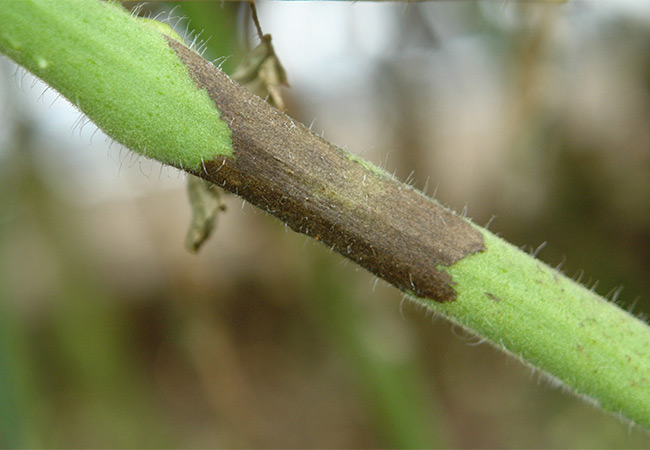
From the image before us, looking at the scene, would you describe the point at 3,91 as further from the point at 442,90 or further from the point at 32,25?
the point at 442,90

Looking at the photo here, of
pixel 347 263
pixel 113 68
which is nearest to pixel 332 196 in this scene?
pixel 113 68

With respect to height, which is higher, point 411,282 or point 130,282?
point 411,282

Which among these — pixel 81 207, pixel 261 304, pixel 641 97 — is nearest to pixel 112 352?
pixel 81 207

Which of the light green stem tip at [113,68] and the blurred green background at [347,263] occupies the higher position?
the light green stem tip at [113,68]

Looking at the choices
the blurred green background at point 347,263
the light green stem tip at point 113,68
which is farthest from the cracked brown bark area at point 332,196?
the blurred green background at point 347,263

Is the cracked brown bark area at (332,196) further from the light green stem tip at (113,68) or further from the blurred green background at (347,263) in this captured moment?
the blurred green background at (347,263)
